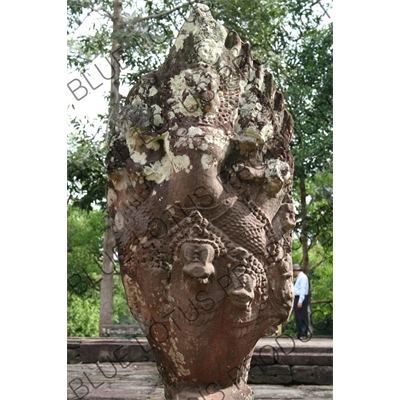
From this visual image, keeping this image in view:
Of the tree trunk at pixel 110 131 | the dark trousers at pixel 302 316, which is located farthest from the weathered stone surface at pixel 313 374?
the tree trunk at pixel 110 131

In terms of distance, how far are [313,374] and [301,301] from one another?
1899 millimetres

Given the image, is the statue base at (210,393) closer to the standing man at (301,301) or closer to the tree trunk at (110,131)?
the tree trunk at (110,131)

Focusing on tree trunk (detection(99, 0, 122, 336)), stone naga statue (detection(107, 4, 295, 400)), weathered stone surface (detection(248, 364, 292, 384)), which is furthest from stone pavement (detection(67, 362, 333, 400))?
tree trunk (detection(99, 0, 122, 336))

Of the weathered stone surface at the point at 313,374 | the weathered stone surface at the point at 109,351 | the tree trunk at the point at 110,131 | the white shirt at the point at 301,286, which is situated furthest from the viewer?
the tree trunk at the point at 110,131

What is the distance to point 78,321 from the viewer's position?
14.1 metres

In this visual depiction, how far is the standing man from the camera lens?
702 cm

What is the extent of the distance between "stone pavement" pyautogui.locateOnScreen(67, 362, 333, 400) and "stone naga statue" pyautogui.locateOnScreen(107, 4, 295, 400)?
1.32 meters

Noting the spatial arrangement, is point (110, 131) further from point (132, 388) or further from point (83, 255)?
point (83, 255)

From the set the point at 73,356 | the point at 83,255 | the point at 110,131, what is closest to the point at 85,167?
the point at 110,131

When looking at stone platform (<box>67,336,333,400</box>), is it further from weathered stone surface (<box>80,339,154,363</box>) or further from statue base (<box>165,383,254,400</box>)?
statue base (<box>165,383,254,400</box>)

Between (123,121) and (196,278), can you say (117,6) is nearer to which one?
(123,121)

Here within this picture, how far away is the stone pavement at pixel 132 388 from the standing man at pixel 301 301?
78.4 inches

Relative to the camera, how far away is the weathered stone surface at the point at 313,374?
522 cm

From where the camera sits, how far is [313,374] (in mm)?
5246
